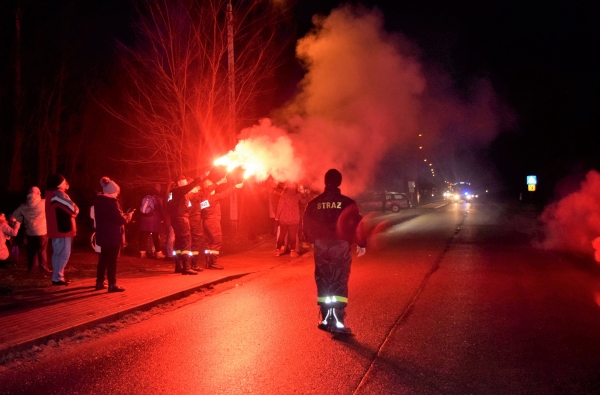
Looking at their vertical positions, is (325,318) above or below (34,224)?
below

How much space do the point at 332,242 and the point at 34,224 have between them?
21.2 feet

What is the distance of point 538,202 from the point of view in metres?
49.4

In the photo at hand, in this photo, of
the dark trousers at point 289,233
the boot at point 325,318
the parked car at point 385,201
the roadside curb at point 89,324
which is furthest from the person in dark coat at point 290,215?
the parked car at point 385,201

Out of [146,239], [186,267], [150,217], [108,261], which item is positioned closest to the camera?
[108,261]

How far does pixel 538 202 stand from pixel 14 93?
45724mm

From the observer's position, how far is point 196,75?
15438 mm

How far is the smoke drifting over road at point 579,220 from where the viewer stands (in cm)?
1559

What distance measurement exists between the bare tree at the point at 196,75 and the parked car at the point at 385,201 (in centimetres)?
2395

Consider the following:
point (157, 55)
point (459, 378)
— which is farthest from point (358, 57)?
point (459, 378)

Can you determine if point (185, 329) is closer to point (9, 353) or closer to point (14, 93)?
point (9, 353)

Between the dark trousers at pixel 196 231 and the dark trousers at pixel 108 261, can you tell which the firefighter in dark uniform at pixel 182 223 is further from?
the dark trousers at pixel 108 261

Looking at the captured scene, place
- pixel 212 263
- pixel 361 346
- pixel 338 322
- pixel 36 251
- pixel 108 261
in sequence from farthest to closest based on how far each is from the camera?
pixel 212 263 < pixel 36 251 < pixel 108 261 < pixel 338 322 < pixel 361 346

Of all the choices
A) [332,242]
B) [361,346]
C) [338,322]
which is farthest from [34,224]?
[361,346]

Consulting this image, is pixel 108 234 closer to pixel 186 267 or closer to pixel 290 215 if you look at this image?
pixel 186 267
